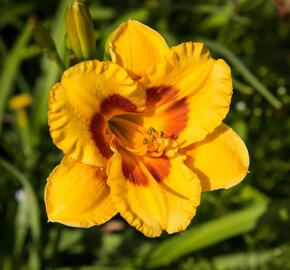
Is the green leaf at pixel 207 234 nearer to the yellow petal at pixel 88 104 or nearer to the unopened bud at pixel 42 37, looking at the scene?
the yellow petal at pixel 88 104

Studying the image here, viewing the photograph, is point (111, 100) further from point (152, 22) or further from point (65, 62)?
point (152, 22)

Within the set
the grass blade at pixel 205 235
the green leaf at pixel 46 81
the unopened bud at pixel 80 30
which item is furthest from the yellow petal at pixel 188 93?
the green leaf at pixel 46 81

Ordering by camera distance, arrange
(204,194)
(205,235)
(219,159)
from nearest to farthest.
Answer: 1. (219,159)
2. (205,235)
3. (204,194)

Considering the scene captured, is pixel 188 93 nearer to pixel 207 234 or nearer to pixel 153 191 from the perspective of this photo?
pixel 153 191

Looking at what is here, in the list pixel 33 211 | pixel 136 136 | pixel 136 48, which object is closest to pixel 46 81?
pixel 33 211

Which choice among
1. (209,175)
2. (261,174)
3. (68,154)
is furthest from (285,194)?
(68,154)

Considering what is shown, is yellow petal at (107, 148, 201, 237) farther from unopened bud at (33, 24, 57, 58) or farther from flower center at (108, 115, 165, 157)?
unopened bud at (33, 24, 57, 58)
